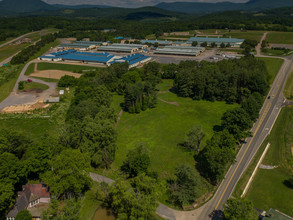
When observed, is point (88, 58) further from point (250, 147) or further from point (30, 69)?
point (250, 147)

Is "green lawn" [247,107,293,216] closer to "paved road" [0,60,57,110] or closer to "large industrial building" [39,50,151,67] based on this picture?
"paved road" [0,60,57,110]

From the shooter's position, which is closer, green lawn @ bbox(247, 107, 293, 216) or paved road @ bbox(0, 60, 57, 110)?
green lawn @ bbox(247, 107, 293, 216)

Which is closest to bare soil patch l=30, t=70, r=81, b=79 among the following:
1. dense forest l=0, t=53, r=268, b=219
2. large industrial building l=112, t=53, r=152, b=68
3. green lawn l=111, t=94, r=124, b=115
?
large industrial building l=112, t=53, r=152, b=68

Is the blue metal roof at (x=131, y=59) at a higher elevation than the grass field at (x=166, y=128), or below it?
higher

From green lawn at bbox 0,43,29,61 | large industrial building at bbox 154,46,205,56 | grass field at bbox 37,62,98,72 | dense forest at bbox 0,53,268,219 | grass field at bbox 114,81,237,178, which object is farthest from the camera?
green lawn at bbox 0,43,29,61

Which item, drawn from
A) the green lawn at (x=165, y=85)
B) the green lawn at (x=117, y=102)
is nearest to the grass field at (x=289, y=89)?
the green lawn at (x=165, y=85)

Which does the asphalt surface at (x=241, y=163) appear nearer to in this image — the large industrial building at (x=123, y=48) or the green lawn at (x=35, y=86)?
the green lawn at (x=35, y=86)
